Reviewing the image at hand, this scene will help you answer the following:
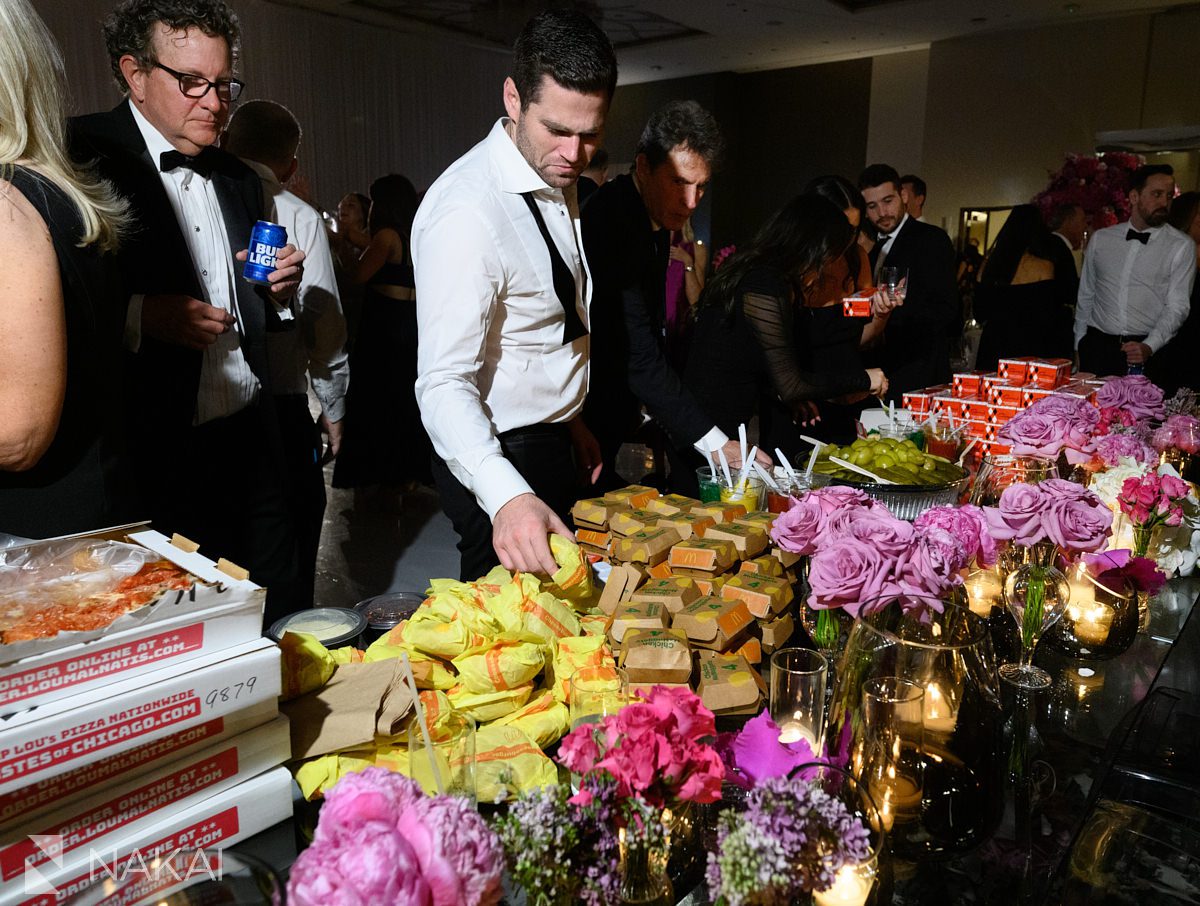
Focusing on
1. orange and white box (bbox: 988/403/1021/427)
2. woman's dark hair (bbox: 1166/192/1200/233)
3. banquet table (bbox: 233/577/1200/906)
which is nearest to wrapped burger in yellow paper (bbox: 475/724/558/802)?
banquet table (bbox: 233/577/1200/906)

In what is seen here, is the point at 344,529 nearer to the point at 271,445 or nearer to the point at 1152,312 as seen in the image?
the point at 271,445

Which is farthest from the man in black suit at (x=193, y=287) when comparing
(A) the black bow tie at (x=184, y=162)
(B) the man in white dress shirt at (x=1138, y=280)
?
(B) the man in white dress shirt at (x=1138, y=280)

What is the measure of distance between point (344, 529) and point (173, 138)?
2.68m

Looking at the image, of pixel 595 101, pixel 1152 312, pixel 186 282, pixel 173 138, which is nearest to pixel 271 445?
pixel 186 282

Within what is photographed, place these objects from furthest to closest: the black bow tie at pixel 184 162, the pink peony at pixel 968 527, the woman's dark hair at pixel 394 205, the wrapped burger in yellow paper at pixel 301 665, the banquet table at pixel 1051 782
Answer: the woman's dark hair at pixel 394 205 < the black bow tie at pixel 184 162 < the pink peony at pixel 968 527 < the wrapped burger in yellow paper at pixel 301 665 < the banquet table at pixel 1051 782

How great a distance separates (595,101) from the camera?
1.54 metres

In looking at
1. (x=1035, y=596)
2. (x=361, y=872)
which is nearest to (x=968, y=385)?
(x=1035, y=596)

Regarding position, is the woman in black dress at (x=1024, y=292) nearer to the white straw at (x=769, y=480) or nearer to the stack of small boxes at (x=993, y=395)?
the stack of small boxes at (x=993, y=395)

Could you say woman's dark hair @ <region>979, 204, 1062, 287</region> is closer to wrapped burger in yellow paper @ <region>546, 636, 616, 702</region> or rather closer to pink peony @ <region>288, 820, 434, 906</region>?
wrapped burger in yellow paper @ <region>546, 636, 616, 702</region>

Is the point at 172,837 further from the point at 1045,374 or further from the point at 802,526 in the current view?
the point at 1045,374

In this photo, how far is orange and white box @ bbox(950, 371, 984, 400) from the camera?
97.7 inches

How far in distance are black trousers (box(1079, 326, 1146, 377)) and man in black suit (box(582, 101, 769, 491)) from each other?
336 centimetres

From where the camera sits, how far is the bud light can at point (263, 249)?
184cm

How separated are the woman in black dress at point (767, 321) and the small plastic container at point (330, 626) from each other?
190 centimetres
